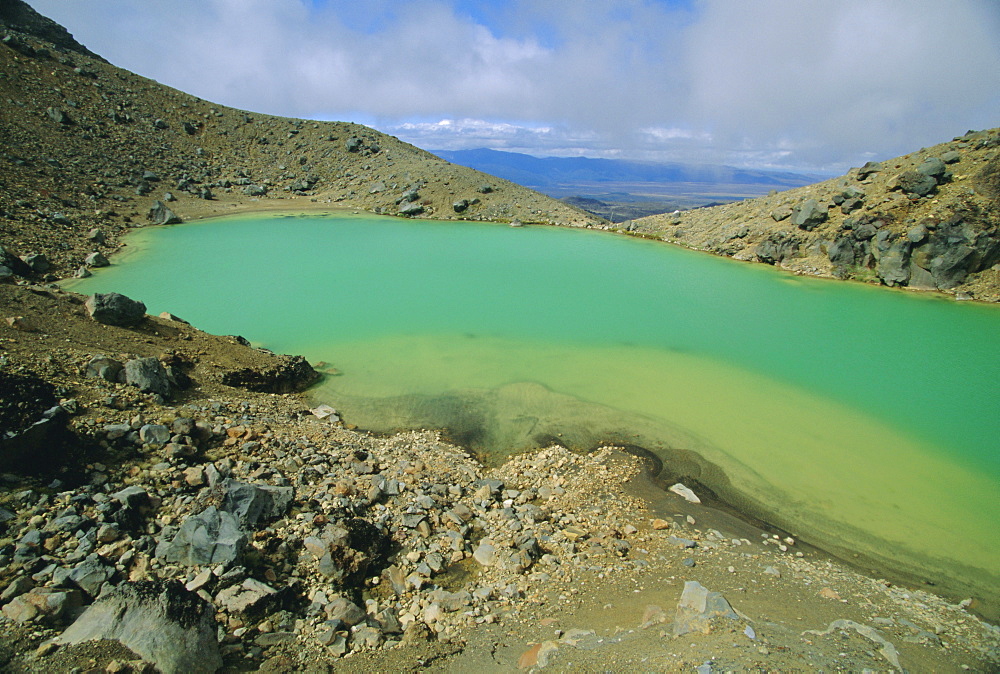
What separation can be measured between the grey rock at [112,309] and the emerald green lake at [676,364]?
3.61 meters

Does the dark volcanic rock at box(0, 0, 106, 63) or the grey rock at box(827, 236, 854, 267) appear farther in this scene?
the dark volcanic rock at box(0, 0, 106, 63)

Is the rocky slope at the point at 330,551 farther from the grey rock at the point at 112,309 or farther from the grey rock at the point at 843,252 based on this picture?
the grey rock at the point at 843,252

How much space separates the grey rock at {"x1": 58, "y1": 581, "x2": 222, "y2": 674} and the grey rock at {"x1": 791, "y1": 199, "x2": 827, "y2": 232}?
29681mm

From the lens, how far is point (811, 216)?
2530 centimetres

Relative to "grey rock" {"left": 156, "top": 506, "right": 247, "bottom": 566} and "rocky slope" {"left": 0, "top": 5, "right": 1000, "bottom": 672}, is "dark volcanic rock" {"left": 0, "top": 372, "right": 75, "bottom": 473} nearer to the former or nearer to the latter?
"rocky slope" {"left": 0, "top": 5, "right": 1000, "bottom": 672}

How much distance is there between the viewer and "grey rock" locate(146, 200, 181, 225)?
96.8 ft

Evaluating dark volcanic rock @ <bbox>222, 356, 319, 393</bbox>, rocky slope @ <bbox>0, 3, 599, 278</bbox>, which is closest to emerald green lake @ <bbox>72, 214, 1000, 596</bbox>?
dark volcanic rock @ <bbox>222, 356, 319, 393</bbox>

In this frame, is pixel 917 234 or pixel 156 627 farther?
pixel 917 234

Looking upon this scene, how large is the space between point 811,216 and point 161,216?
37.9 m

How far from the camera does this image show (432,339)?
14.0 meters

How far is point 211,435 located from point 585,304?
1324 cm

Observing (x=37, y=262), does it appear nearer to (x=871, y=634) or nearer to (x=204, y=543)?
(x=204, y=543)

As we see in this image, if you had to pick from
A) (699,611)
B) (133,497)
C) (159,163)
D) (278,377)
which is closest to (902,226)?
(699,611)

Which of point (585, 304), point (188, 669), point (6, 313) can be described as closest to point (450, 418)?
point (188, 669)
